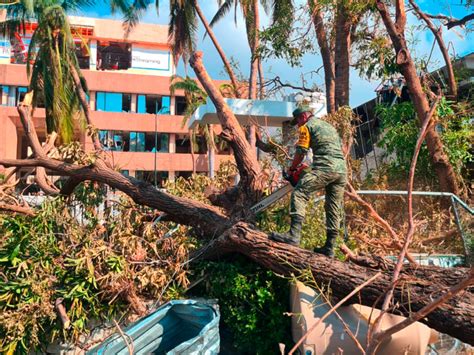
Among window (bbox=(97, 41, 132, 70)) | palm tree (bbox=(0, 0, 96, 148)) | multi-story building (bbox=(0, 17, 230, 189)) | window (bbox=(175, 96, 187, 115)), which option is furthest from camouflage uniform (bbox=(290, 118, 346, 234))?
window (bbox=(97, 41, 132, 70))

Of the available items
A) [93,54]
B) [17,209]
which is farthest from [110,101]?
[17,209]

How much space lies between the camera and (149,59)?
→ 36219 mm

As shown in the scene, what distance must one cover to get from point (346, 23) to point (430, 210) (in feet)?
17.3

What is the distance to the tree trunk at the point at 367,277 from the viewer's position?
3783 mm

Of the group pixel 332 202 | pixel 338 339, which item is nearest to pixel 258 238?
pixel 332 202

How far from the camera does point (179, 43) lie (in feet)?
66.9

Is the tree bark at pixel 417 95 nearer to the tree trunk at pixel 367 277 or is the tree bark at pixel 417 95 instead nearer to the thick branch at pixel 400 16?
the thick branch at pixel 400 16

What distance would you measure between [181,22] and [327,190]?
658 inches

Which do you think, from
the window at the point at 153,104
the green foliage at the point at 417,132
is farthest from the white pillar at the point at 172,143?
the green foliage at the point at 417,132

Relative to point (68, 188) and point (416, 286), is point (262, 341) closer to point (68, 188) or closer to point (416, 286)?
point (416, 286)

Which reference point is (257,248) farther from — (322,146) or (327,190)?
(322,146)

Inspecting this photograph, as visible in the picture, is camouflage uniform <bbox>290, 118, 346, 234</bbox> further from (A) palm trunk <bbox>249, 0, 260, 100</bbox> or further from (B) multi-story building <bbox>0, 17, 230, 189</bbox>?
(B) multi-story building <bbox>0, 17, 230, 189</bbox>

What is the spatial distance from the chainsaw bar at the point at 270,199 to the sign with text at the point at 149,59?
32.4 m

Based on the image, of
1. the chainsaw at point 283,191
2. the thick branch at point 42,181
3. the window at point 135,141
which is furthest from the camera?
the window at point 135,141
